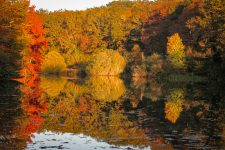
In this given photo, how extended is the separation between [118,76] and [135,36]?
74.5 feet

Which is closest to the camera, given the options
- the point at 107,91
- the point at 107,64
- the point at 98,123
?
the point at 98,123

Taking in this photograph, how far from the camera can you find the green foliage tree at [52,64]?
73250mm

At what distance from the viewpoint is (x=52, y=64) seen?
244ft

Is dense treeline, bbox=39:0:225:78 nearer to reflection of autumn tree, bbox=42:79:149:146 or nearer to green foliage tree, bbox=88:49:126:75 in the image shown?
green foliage tree, bbox=88:49:126:75

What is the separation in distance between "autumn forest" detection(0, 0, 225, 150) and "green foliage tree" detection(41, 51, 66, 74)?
0.17 m

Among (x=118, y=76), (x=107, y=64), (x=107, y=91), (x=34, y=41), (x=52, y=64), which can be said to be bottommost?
(x=118, y=76)

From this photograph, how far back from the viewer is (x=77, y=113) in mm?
19281

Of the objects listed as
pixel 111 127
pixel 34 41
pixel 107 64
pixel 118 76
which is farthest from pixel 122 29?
pixel 111 127

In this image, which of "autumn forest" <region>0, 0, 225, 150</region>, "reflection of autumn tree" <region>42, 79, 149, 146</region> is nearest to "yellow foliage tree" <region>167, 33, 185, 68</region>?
"autumn forest" <region>0, 0, 225, 150</region>

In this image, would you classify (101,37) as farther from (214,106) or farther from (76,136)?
(76,136)

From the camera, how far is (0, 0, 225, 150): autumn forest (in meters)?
14.3

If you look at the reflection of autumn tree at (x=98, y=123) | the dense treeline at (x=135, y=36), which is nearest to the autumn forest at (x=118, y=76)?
the reflection of autumn tree at (x=98, y=123)

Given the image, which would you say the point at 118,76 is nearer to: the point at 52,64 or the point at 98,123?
the point at 52,64

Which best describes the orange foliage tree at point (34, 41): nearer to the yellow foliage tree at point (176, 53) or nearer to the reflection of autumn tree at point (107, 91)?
the reflection of autumn tree at point (107, 91)
